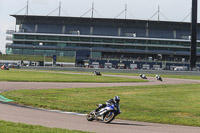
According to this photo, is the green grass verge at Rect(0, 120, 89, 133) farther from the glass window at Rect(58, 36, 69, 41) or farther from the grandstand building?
the glass window at Rect(58, 36, 69, 41)

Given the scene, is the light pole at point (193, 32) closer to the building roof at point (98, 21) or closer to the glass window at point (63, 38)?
the building roof at point (98, 21)

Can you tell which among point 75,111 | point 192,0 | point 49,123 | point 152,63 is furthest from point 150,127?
point 152,63

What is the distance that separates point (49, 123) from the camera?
13.9 meters

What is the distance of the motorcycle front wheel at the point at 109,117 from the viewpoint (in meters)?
14.9

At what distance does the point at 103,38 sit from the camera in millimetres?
134375

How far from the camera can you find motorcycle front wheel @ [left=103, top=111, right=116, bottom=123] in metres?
14.9

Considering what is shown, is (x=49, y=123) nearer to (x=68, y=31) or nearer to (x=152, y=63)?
(x=152, y=63)

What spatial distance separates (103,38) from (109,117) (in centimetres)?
12008

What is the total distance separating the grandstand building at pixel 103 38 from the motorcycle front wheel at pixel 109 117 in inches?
4540

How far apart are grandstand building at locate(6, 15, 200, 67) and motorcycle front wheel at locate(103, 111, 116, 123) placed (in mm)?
115310

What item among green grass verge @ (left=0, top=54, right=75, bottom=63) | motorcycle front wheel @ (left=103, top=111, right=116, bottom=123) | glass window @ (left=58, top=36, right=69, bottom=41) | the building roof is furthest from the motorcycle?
the building roof

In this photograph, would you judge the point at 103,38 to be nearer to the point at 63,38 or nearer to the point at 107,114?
the point at 63,38

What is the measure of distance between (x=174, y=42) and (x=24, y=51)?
55.6 m

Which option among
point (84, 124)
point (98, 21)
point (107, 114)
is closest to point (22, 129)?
point (84, 124)
